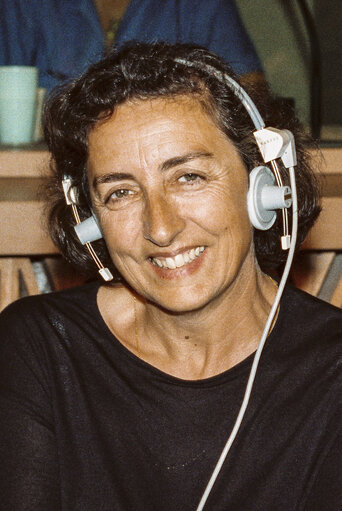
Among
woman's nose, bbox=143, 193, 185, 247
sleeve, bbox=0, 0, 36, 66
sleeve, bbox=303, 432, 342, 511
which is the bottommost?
sleeve, bbox=303, 432, 342, 511

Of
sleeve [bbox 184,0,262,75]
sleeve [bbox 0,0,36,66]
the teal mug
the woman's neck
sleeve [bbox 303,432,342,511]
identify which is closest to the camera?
sleeve [bbox 303,432,342,511]

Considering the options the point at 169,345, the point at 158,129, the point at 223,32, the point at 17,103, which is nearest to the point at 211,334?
the point at 169,345

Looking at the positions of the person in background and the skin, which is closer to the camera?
A: the skin

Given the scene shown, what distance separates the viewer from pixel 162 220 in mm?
1148

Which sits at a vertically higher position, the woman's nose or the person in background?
the person in background

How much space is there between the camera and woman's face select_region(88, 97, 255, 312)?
1.17 metres

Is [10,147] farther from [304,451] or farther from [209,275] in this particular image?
[304,451]

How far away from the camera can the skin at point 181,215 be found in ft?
3.84

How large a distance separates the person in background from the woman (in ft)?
4.32

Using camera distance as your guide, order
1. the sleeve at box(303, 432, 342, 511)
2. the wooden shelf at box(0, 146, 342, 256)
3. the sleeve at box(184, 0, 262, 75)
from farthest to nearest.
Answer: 1. the sleeve at box(184, 0, 262, 75)
2. the wooden shelf at box(0, 146, 342, 256)
3. the sleeve at box(303, 432, 342, 511)

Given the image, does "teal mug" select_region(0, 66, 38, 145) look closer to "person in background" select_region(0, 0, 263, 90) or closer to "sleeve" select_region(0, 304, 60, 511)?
"sleeve" select_region(0, 304, 60, 511)

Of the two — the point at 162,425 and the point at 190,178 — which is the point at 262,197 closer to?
the point at 190,178

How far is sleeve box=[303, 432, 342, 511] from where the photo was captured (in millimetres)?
1139

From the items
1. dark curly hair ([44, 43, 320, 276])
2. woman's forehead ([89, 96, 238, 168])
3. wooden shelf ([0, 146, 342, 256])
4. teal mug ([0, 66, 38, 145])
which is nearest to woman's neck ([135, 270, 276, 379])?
dark curly hair ([44, 43, 320, 276])
